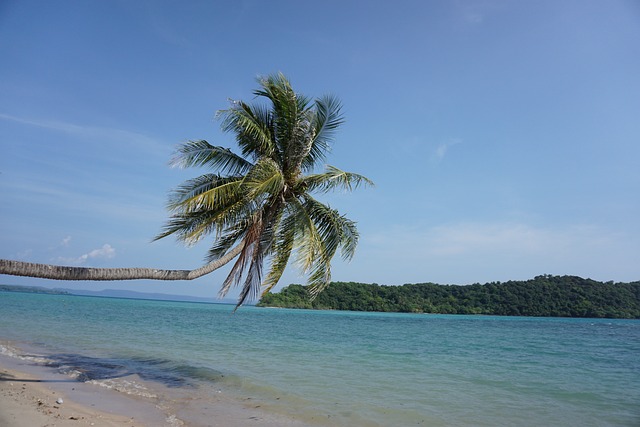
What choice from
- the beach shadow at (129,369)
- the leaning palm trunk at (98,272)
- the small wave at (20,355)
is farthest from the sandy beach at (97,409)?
the small wave at (20,355)

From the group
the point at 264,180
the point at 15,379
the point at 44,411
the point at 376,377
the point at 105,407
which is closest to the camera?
the point at 44,411

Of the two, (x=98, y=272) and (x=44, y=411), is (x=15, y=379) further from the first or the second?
(x=98, y=272)

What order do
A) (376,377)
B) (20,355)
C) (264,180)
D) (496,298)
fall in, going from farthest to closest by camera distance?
(496,298)
(20,355)
(376,377)
(264,180)

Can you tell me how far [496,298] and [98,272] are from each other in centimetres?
8233

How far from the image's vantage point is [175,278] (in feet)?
26.4

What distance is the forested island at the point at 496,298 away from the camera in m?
68.0

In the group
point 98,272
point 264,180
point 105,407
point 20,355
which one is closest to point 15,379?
point 105,407

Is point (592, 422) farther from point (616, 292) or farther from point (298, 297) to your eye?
point (298, 297)

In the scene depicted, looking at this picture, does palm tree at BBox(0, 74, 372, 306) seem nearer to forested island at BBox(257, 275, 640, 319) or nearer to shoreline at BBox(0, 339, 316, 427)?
shoreline at BBox(0, 339, 316, 427)

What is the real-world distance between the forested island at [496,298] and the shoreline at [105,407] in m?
54.2

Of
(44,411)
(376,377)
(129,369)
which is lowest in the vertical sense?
(129,369)

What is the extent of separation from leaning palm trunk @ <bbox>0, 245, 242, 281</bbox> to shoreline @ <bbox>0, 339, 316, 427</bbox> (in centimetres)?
218

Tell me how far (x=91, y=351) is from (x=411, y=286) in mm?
84227

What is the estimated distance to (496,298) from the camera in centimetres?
7944
